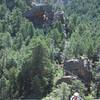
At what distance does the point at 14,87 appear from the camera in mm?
74438

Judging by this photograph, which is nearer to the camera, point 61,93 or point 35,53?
point 61,93

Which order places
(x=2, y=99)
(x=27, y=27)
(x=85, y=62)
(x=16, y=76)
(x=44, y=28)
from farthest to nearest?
1. (x=44, y=28)
2. (x=27, y=27)
3. (x=85, y=62)
4. (x=16, y=76)
5. (x=2, y=99)

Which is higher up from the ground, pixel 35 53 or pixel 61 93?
pixel 35 53

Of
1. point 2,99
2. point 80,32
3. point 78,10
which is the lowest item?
A: point 2,99

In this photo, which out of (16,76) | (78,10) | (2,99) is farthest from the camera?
(78,10)

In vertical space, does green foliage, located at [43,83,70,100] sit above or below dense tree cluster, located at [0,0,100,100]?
below

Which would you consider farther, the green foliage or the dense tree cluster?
the dense tree cluster

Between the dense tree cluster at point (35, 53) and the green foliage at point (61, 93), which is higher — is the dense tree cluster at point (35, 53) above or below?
above

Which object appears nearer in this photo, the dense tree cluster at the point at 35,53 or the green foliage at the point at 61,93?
the green foliage at the point at 61,93

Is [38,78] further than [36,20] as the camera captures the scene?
No

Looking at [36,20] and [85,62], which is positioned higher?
[36,20]

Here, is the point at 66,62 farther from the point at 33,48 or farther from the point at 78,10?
the point at 78,10

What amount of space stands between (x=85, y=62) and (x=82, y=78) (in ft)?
13.4

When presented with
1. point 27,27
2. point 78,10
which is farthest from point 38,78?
point 78,10
